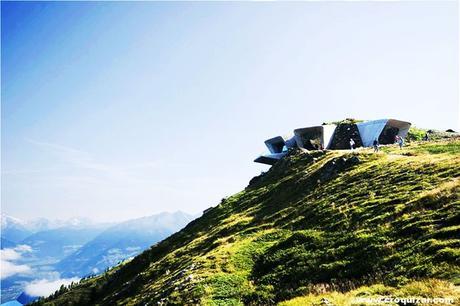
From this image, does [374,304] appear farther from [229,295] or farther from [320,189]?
[320,189]

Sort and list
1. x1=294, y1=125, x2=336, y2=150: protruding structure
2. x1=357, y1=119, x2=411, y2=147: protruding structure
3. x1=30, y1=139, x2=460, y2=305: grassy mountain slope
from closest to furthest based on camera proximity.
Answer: x1=30, y1=139, x2=460, y2=305: grassy mountain slope < x1=357, y1=119, x2=411, y2=147: protruding structure < x1=294, y1=125, x2=336, y2=150: protruding structure

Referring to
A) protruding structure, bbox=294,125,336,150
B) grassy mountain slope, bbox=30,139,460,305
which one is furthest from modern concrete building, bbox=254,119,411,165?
grassy mountain slope, bbox=30,139,460,305

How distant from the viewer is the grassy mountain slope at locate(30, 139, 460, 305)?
76.4ft

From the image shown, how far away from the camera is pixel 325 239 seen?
33125mm

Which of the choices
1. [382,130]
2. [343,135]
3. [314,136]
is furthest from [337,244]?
[343,135]

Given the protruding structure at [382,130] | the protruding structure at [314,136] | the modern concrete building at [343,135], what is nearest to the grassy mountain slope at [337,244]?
the protruding structure at [382,130]

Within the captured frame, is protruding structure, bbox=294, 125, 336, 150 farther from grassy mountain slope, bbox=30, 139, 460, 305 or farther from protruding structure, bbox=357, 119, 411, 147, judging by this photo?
grassy mountain slope, bbox=30, 139, 460, 305

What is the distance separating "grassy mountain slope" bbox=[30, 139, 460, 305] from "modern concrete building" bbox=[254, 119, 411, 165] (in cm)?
4241

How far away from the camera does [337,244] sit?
31266 mm

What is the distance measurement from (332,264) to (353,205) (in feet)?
39.3

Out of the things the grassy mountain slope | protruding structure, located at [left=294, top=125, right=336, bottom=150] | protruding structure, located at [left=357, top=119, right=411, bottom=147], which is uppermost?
protruding structure, located at [left=294, top=125, right=336, bottom=150]

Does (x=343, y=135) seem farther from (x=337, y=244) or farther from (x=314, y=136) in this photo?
(x=337, y=244)

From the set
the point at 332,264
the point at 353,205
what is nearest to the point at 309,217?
the point at 353,205

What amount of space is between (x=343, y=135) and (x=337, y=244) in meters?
79.1
